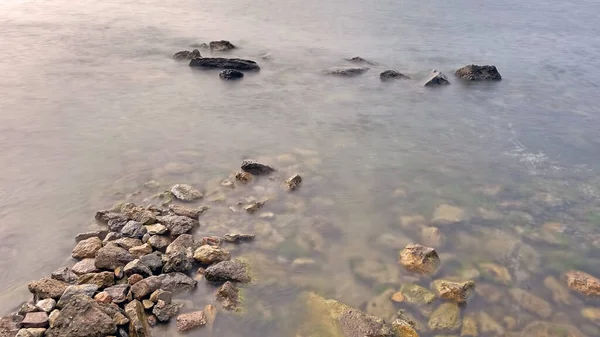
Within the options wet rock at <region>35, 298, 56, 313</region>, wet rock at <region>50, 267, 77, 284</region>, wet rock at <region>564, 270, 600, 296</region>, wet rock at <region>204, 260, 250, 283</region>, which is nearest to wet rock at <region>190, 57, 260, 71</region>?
wet rock at <region>204, 260, 250, 283</region>

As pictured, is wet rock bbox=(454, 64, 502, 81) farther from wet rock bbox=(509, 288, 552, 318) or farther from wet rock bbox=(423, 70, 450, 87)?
wet rock bbox=(509, 288, 552, 318)

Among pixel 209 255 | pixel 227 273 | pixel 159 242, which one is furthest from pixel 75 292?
pixel 227 273

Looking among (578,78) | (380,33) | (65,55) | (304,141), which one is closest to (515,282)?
(304,141)

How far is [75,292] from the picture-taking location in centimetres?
609

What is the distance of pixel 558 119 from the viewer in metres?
14.4

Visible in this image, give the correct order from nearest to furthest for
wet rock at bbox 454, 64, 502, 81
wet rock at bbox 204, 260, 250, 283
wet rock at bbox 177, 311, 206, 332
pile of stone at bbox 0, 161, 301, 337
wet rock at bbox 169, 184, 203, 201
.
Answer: pile of stone at bbox 0, 161, 301, 337 < wet rock at bbox 177, 311, 206, 332 < wet rock at bbox 204, 260, 250, 283 < wet rock at bbox 169, 184, 203, 201 < wet rock at bbox 454, 64, 502, 81

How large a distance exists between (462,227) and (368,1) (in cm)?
2864

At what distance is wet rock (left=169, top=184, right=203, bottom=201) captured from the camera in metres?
8.97

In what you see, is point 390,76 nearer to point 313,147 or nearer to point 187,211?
point 313,147

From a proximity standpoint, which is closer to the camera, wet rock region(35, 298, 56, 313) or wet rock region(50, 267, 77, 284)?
wet rock region(35, 298, 56, 313)

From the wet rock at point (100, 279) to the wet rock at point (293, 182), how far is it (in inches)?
154

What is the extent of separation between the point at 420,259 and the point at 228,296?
306 cm

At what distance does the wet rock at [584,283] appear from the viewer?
7.26m

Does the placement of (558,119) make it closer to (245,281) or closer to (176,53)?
(245,281)
